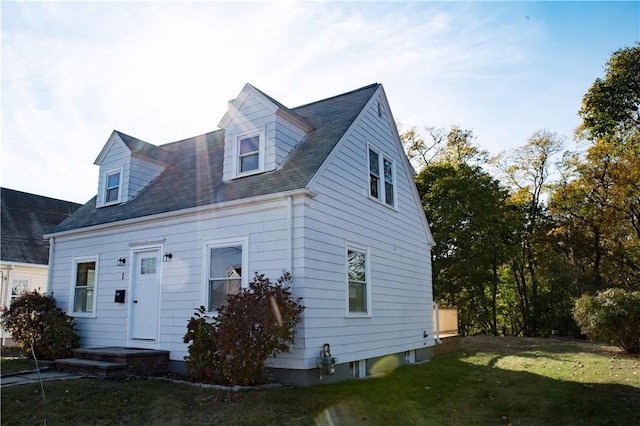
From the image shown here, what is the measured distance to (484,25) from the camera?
977cm

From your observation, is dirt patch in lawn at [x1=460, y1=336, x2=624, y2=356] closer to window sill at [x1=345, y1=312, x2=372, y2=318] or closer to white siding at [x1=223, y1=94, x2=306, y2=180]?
window sill at [x1=345, y1=312, x2=372, y2=318]

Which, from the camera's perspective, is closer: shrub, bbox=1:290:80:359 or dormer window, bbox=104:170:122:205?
shrub, bbox=1:290:80:359

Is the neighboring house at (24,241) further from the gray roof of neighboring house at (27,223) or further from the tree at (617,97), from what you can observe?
the tree at (617,97)

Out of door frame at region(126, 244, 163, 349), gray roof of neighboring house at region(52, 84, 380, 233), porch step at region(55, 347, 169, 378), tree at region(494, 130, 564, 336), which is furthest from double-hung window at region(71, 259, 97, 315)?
tree at region(494, 130, 564, 336)

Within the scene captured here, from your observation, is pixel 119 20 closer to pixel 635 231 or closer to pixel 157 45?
pixel 157 45

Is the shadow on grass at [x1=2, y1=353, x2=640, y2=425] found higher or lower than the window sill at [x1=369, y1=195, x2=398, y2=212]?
lower

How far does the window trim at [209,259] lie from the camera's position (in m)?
9.30

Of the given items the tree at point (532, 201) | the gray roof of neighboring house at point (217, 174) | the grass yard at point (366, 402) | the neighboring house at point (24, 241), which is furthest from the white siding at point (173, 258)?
the tree at point (532, 201)

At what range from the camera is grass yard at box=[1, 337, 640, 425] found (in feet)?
21.1

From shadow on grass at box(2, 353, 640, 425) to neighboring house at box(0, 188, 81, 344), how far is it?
11.8m

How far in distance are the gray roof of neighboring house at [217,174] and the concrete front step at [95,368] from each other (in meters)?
3.48

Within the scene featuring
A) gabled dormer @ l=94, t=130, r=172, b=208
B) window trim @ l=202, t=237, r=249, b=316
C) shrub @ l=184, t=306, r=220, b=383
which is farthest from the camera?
gabled dormer @ l=94, t=130, r=172, b=208

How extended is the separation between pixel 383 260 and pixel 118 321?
675 cm

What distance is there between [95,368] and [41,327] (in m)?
3.97
